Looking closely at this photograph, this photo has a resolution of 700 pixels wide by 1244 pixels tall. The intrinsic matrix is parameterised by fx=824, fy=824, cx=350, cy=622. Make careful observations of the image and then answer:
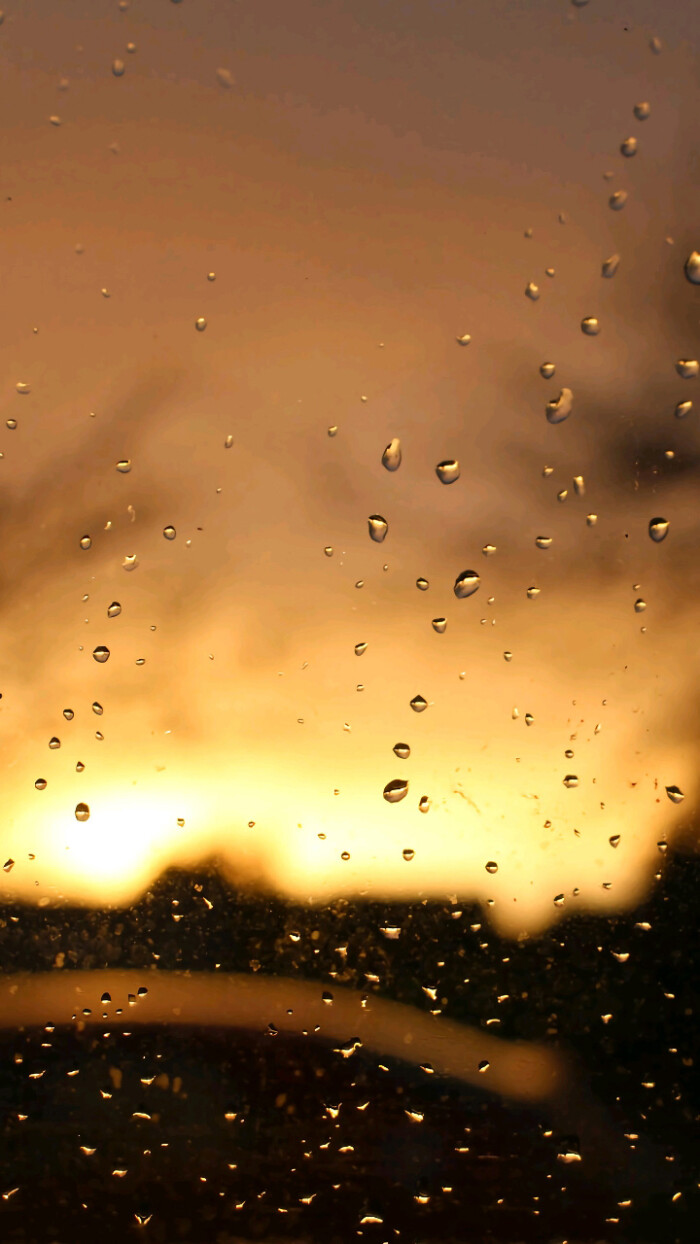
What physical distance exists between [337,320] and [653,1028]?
0.75 meters

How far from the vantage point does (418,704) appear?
32.0 inches

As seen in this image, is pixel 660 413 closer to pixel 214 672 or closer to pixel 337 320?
pixel 337 320

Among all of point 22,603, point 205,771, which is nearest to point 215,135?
point 22,603

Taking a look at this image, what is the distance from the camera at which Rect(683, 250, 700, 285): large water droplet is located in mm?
820

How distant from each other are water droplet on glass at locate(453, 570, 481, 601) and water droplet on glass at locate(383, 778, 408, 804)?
0.62 feet

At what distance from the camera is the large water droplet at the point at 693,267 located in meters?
0.82

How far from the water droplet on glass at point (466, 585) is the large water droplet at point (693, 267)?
366 millimetres

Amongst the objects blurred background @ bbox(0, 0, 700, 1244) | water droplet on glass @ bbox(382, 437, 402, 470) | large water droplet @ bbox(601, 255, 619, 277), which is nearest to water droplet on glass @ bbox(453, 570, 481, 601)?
blurred background @ bbox(0, 0, 700, 1244)

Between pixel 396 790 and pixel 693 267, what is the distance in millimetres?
597

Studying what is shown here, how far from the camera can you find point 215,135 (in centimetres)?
85

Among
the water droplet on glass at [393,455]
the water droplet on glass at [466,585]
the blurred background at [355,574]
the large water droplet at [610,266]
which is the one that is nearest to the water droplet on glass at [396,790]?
the blurred background at [355,574]

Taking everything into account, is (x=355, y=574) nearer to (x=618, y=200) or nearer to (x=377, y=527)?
(x=377, y=527)

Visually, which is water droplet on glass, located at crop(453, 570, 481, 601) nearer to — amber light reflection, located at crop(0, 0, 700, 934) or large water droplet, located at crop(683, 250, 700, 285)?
amber light reflection, located at crop(0, 0, 700, 934)

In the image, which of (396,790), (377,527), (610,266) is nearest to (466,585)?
(377,527)
